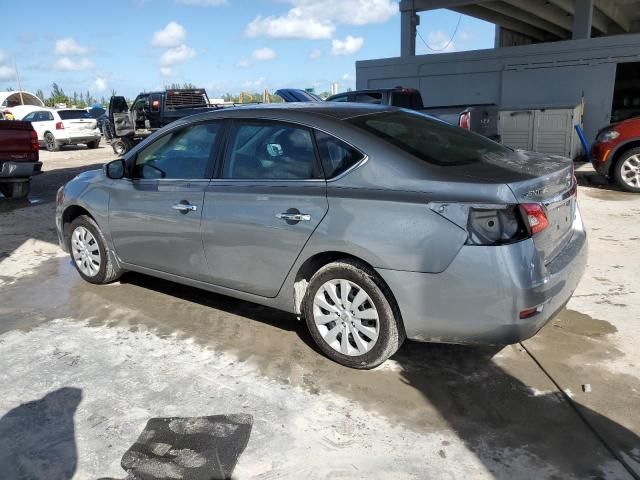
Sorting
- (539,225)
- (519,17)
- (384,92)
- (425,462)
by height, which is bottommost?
(425,462)

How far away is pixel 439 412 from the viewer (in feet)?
10.1

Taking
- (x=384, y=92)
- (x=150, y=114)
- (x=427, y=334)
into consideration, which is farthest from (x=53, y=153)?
(x=427, y=334)

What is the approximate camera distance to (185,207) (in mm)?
4141

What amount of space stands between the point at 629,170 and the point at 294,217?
7675 mm

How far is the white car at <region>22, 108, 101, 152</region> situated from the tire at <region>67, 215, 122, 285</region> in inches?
655

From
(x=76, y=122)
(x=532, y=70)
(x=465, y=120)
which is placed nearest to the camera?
(x=465, y=120)

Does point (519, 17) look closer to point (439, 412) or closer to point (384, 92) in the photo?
point (384, 92)

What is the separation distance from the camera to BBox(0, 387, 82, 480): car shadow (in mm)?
2701

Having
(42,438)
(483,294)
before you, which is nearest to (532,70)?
(483,294)

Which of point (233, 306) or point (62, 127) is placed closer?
point (233, 306)

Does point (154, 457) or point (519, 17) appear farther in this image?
point (519, 17)

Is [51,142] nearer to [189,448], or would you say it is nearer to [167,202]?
[167,202]

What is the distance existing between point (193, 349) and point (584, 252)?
9.02 feet

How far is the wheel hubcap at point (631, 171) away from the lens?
29.2ft
